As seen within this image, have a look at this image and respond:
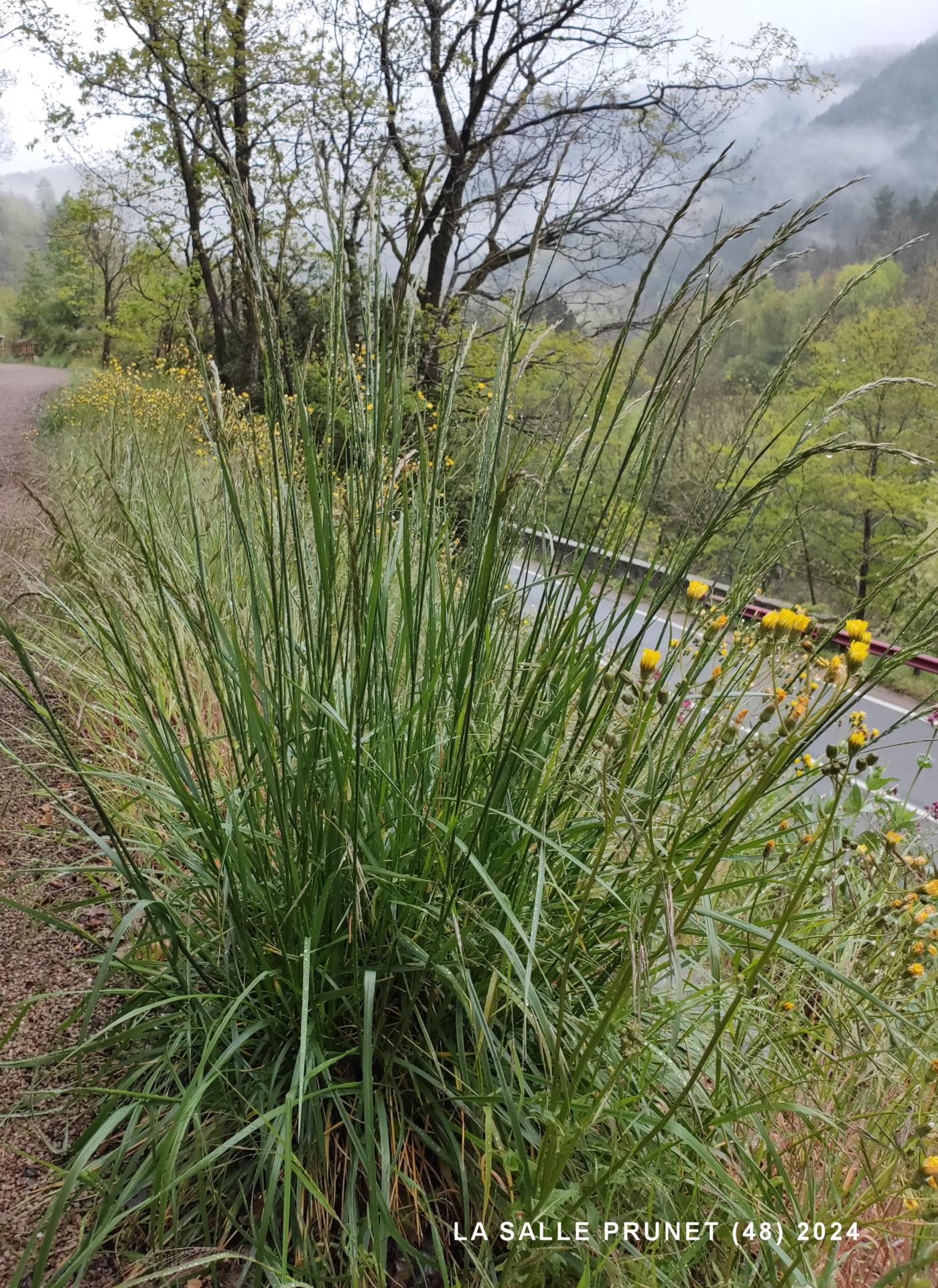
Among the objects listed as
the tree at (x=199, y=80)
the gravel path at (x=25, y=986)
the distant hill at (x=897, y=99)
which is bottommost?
the gravel path at (x=25, y=986)

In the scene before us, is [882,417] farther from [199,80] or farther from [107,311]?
[107,311]

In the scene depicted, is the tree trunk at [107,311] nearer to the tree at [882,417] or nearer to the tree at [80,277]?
the tree at [80,277]

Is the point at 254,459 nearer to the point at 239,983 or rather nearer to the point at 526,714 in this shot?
the point at 526,714

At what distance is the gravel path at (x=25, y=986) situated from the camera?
0.83m

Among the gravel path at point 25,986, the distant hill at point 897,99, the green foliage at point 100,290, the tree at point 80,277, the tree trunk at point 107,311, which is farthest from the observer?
the distant hill at point 897,99

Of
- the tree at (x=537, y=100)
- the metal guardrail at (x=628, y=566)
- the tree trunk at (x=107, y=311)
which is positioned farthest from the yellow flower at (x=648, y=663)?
the tree trunk at (x=107, y=311)

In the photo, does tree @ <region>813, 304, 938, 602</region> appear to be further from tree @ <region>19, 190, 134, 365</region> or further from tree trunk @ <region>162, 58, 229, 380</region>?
tree @ <region>19, 190, 134, 365</region>

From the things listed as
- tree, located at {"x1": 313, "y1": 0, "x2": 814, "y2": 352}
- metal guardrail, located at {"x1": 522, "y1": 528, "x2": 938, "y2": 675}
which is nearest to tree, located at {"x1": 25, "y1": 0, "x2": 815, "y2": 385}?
tree, located at {"x1": 313, "y1": 0, "x2": 814, "y2": 352}

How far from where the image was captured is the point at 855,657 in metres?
0.74

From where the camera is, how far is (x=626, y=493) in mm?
1060

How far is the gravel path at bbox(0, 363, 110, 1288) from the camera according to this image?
0.83 metres

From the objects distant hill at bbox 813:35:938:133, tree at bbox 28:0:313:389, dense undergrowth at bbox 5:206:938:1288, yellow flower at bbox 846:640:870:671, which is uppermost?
distant hill at bbox 813:35:938:133

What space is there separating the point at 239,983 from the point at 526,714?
52 cm

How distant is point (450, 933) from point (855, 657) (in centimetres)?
56
